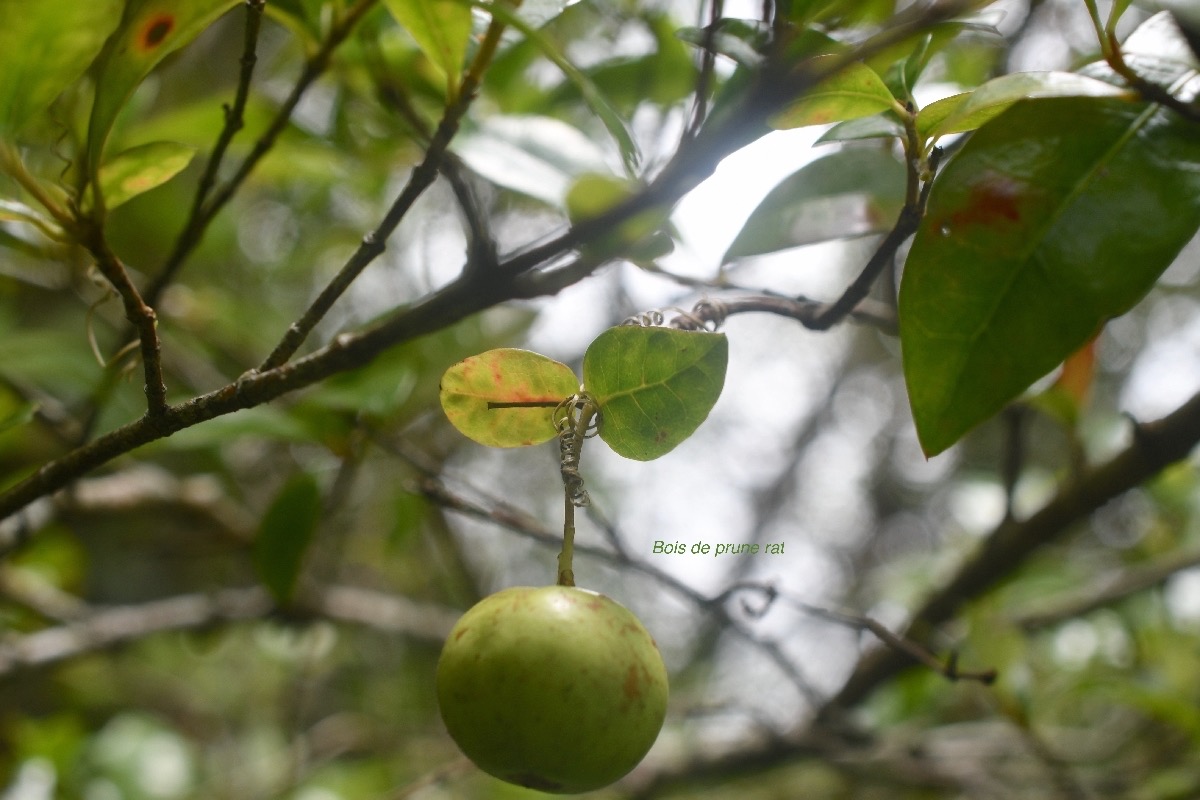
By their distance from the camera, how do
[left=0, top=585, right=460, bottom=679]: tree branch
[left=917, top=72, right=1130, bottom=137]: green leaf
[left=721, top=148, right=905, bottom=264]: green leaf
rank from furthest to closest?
[left=0, top=585, right=460, bottom=679]: tree branch, [left=721, top=148, right=905, bottom=264]: green leaf, [left=917, top=72, right=1130, bottom=137]: green leaf

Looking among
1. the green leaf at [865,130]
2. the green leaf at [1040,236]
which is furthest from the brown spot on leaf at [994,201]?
the green leaf at [865,130]

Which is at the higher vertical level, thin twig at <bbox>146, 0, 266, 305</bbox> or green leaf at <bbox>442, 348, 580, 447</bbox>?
thin twig at <bbox>146, 0, 266, 305</bbox>

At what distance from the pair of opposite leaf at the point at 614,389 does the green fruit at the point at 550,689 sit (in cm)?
10

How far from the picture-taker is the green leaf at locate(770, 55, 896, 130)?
442 millimetres

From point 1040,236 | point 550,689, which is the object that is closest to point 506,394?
point 550,689

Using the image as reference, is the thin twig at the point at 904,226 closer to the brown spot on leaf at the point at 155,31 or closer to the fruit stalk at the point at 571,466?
the fruit stalk at the point at 571,466

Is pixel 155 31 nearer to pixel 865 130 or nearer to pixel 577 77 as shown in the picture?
pixel 577 77

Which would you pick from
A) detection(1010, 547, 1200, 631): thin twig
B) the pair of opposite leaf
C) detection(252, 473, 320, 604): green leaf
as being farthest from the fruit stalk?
detection(1010, 547, 1200, 631): thin twig

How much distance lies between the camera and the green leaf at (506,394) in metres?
0.48

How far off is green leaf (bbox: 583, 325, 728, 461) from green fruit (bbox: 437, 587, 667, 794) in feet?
0.30

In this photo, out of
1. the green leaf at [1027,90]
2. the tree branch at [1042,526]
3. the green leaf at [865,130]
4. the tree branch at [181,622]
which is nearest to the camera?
the green leaf at [1027,90]

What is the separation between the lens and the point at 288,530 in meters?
0.88

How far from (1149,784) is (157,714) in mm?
2055

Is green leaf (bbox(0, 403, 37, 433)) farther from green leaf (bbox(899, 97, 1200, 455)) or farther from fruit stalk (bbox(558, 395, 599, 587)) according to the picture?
green leaf (bbox(899, 97, 1200, 455))
